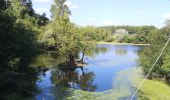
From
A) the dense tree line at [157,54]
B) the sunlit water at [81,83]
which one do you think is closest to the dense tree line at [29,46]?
the dense tree line at [157,54]

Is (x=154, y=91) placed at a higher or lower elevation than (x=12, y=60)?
lower

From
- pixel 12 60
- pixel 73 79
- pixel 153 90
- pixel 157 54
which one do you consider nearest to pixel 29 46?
pixel 12 60

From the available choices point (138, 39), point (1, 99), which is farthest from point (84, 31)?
point (138, 39)

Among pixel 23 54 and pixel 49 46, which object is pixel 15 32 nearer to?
pixel 23 54

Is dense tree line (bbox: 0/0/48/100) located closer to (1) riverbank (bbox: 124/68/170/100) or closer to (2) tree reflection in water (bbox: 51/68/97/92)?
(2) tree reflection in water (bbox: 51/68/97/92)

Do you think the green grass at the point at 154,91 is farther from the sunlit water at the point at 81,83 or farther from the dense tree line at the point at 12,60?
the dense tree line at the point at 12,60

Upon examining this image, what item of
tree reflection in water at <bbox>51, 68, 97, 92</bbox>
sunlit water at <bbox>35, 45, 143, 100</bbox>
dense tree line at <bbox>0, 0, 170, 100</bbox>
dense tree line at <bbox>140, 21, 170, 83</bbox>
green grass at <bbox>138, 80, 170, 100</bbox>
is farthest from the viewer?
dense tree line at <bbox>140, 21, 170, 83</bbox>

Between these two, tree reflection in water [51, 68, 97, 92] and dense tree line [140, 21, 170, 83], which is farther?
dense tree line [140, 21, 170, 83]

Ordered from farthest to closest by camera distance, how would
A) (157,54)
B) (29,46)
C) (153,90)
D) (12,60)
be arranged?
(157,54) → (29,46) → (153,90) → (12,60)

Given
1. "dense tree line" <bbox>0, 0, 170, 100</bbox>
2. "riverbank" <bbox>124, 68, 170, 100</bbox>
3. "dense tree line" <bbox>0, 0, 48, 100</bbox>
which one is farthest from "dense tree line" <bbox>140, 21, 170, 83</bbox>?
"dense tree line" <bbox>0, 0, 48, 100</bbox>

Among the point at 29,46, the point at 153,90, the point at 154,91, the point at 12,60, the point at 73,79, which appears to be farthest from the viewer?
the point at 73,79

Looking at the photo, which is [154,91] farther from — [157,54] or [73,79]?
[73,79]

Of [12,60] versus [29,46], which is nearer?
[12,60]

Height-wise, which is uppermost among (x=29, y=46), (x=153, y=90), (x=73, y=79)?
(x=29, y=46)
